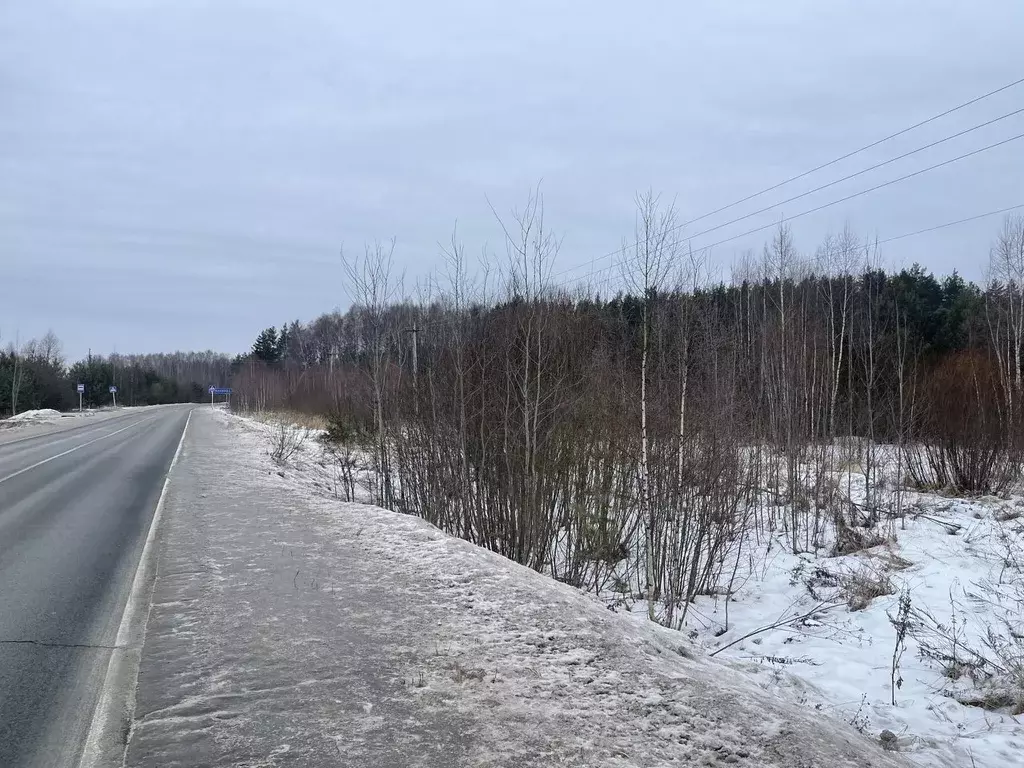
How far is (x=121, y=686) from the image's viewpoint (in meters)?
4.58

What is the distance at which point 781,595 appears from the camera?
36.3ft

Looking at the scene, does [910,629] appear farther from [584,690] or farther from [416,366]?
[416,366]

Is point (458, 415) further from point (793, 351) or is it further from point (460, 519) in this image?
point (793, 351)

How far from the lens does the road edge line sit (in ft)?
12.2

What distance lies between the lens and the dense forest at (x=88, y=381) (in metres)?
56.9

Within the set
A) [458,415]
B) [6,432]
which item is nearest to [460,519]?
[458,415]

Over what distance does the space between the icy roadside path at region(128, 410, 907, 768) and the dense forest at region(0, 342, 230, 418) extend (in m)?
58.0

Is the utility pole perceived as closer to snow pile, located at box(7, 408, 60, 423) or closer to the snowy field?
the snowy field

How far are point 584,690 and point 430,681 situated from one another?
98cm

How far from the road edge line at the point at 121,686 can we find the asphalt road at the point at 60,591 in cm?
6

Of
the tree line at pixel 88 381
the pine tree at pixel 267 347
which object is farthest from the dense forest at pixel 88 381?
the pine tree at pixel 267 347

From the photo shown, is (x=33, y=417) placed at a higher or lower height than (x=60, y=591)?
higher

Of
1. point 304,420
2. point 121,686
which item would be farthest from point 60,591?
point 304,420

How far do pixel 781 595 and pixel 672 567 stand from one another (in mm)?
2222
